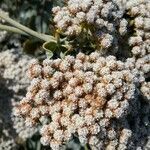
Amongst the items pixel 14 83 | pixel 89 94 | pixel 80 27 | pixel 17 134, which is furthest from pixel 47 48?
pixel 17 134

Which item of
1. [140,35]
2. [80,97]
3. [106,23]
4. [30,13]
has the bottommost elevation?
[80,97]

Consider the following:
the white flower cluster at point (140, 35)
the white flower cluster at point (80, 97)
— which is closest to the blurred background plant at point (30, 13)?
the white flower cluster at point (140, 35)

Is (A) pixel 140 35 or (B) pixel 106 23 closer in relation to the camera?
(B) pixel 106 23

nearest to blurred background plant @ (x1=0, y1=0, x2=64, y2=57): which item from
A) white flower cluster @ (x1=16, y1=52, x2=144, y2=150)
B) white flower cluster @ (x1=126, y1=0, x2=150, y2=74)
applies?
white flower cluster @ (x1=126, y1=0, x2=150, y2=74)

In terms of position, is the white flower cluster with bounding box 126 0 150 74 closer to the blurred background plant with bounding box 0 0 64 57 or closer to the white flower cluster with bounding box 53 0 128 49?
the white flower cluster with bounding box 53 0 128 49

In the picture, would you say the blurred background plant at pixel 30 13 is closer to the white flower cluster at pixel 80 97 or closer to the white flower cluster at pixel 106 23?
the white flower cluster at pixel 106 23

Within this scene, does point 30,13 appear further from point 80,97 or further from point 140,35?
point 80,97

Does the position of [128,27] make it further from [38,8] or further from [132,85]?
[38,8]

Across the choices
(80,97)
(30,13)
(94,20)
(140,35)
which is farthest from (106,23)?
(30,13)
